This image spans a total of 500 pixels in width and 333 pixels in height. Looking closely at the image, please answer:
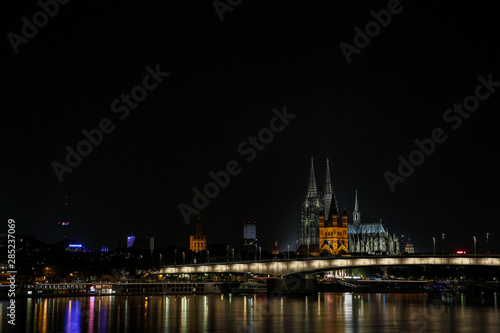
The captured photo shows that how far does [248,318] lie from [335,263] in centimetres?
6876

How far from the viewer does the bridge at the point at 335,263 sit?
138 meters

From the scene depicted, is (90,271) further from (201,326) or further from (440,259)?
(201,326)

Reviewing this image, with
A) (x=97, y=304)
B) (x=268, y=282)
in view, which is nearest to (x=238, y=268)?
(x=268, y=282)

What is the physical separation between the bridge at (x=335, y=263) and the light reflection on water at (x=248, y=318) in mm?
22079

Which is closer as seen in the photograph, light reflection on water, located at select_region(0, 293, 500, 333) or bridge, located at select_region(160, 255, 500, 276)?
light reflection on water, located at select_region(0, 293, 500, 333)

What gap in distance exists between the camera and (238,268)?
172375 mm

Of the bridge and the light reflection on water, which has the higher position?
the bridge

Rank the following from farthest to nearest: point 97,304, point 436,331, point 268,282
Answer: point 268,282 < point 97,304 < point 436,331

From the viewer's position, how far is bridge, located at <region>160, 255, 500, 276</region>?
13800 centimetres

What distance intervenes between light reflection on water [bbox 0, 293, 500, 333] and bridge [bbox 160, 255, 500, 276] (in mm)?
22079

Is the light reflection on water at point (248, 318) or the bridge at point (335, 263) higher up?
the bridge at point (335, 263)

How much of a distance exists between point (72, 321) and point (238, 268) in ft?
296

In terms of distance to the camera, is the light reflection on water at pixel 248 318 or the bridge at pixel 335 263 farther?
the bridge at pixel 335 263

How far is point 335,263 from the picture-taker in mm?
157375
